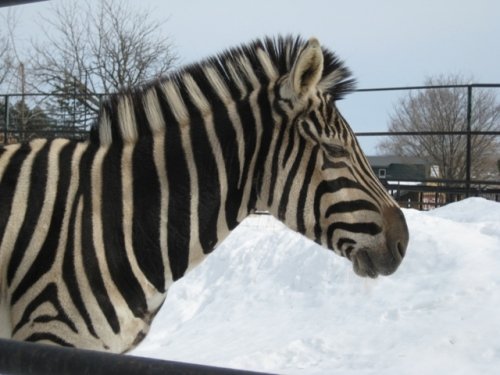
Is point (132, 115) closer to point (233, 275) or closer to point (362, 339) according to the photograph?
point (362, 339)

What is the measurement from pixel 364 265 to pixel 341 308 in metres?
4.17

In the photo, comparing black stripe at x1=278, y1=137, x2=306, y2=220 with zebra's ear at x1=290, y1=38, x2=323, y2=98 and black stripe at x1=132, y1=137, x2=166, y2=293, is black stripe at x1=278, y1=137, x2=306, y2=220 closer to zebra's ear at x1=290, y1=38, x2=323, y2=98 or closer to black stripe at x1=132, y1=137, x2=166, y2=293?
zebra's ear at x1=290, y1=38, x2=323, y2=98

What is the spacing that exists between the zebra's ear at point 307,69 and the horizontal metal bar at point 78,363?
80.6 inches

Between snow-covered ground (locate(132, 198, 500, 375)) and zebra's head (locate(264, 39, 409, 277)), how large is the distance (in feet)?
8.46

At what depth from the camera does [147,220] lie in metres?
2.67

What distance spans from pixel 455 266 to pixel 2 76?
18.4 m

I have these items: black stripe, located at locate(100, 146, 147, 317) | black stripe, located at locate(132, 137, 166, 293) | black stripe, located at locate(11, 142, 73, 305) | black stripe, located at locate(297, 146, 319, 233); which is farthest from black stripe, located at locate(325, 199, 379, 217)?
black stripe, located at locate(11, 142, 73, 305)

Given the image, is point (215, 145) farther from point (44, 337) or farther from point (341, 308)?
point (341, 308)

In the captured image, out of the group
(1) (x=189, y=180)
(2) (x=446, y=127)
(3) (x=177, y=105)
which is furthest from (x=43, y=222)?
(2) (x=446, y=127)

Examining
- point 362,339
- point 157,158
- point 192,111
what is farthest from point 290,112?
point 362,339

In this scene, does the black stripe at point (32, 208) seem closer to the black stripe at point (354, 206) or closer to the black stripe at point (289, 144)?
the black stripe at point (289, 144)

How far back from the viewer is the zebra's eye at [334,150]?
2803mm

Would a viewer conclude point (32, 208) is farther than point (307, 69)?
No

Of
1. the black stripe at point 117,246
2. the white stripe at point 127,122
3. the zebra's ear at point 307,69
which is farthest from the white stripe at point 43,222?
the zebra's ear at point 307,69
